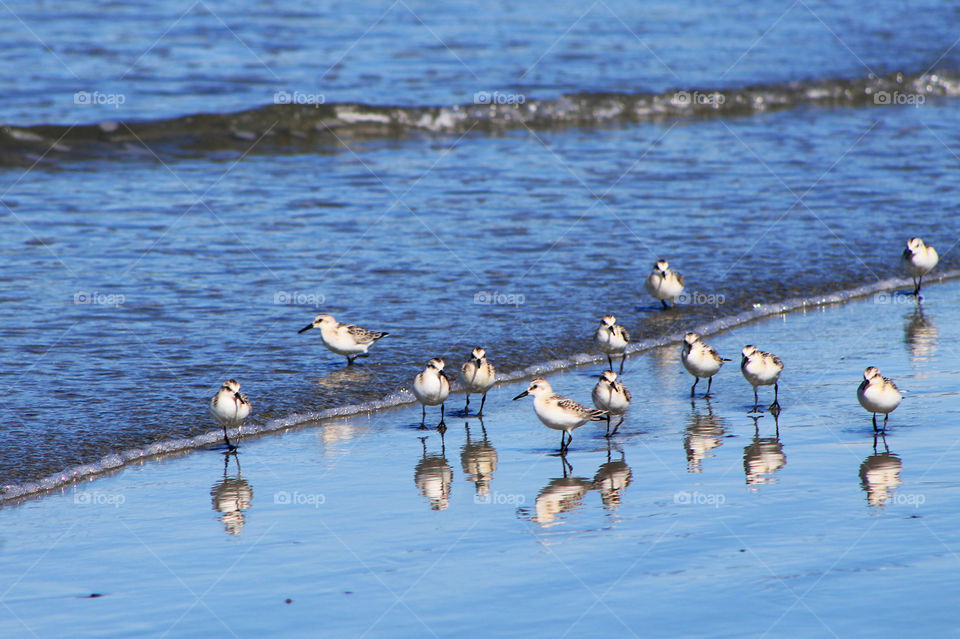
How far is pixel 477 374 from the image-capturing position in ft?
30.8

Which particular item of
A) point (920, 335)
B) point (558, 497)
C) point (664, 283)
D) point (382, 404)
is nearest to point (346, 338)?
point (382, 404)

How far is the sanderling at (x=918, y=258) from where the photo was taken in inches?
506

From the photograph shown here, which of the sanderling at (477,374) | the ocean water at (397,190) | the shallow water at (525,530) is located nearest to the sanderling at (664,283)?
the ocean water at (397,190)

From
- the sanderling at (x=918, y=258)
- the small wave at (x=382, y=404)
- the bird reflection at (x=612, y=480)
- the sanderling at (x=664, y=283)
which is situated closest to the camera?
the bird reflection at (x=612, y=480)

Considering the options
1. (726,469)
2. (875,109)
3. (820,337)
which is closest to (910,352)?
(820,337)

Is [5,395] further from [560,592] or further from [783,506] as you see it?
[783,506]

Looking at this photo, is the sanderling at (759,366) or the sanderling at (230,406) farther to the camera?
the sanderling at (759,366)

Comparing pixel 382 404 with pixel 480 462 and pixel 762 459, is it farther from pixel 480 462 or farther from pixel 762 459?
pixel 762 459

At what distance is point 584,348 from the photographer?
11219 millimetres

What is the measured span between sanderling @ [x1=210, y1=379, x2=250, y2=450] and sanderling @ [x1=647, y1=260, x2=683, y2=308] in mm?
5110

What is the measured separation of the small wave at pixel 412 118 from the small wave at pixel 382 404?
37.5 ft

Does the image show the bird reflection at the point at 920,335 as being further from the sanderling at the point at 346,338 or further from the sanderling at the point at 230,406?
the sanderling at the point at 230,406

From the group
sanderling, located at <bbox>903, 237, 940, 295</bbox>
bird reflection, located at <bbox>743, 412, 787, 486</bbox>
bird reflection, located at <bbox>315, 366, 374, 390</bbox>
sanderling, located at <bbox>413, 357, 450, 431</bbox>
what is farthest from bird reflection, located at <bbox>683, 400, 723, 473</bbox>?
sanderling, located at <bbox>903, 237, 940, 295</bbox>

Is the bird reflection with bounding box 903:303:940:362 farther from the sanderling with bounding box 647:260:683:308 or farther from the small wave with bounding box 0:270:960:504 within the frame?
the sanderling with bounding box 647:260:683:308
